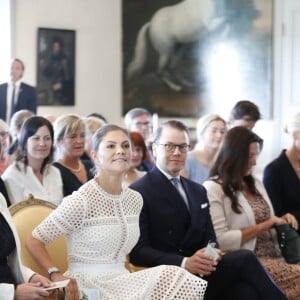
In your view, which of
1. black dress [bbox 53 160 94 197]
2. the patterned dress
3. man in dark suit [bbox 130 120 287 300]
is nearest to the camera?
man in dark suit [bbox 130 120 287 300]

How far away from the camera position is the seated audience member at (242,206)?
383 centimetres

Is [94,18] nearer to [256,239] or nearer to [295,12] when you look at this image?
[295,12]

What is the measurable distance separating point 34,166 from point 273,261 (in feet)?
5.31

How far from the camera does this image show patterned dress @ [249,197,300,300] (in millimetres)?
3693

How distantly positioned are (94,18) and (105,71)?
79 cm

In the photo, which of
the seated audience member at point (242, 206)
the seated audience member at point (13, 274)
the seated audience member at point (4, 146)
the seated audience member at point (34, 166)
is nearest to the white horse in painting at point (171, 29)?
the seated audience member at point (4, 146)

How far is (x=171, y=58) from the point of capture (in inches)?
385

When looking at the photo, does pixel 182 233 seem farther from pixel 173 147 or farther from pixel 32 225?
pixel 32 225

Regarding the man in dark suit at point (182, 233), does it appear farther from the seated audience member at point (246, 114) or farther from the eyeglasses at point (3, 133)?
the seated audience member at point (246, 114)

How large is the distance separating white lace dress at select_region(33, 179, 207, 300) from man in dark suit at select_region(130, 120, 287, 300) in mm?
361

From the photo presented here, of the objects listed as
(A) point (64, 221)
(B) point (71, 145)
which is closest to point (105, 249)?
(A) point (64, 221)

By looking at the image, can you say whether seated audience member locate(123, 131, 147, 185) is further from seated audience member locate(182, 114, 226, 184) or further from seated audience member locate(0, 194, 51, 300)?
seated audience member locate(0, 194, 51, 300)

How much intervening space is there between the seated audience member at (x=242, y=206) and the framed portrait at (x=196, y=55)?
5663 mm

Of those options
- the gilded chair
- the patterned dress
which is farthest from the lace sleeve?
the patterned dress
